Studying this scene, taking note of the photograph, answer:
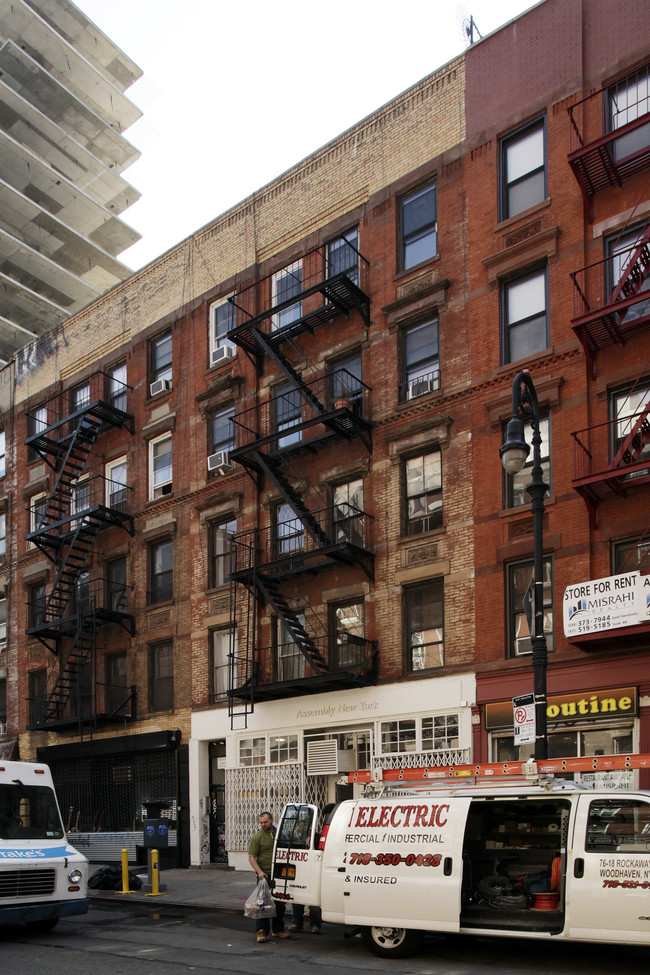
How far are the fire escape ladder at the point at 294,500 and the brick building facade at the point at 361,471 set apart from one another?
0.48ft

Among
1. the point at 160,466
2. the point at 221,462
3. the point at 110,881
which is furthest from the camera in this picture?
the point at 160,466

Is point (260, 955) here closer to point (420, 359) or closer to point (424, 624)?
point (424, 624)

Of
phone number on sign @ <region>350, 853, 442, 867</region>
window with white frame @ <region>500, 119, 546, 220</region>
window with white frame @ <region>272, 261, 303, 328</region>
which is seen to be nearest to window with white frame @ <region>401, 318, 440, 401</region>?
window with white frame @ <region>500, 119, 546, 220</region>

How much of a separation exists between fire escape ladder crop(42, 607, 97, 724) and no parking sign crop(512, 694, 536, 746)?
17.5 metres

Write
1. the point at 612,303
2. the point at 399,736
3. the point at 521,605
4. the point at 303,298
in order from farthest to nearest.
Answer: the point at 303,298
the point at 399,736
the point at 521,605
the point at 612,303

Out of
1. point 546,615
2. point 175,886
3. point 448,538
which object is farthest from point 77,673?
point 546,615

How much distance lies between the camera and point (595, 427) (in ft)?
60.8

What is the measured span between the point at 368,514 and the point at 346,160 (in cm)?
931

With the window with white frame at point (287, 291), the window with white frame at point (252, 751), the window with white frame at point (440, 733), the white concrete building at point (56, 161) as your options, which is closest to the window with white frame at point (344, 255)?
the window with white frame at point (287, 291)

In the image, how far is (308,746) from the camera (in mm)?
23000

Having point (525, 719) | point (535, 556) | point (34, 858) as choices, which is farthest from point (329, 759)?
point (535, 556)

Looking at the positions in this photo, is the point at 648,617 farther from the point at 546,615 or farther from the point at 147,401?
the point at 147,401

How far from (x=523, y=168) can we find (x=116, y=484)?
16092 millimetres

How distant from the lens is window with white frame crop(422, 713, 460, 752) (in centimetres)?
2036
